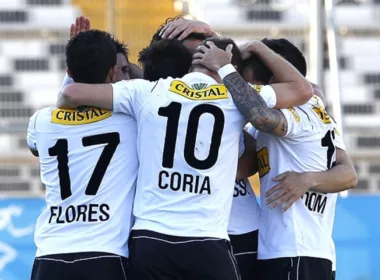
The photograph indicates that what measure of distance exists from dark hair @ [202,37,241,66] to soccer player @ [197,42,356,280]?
0.30 feet

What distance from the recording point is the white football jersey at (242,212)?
5258 mm

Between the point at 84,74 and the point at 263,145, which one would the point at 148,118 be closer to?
the point at 84,74

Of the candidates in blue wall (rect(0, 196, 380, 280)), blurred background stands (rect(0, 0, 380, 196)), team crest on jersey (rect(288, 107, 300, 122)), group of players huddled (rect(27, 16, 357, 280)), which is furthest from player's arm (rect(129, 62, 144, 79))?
blurred background stands (rect(0, 0, 380, 196))

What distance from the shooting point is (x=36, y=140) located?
495 centimetres

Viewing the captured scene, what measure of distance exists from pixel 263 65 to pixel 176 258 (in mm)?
1221

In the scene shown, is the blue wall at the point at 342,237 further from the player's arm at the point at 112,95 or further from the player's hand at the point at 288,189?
the player's arm at the point at 112,95

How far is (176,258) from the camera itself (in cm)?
450

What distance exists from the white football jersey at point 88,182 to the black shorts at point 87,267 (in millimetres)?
30

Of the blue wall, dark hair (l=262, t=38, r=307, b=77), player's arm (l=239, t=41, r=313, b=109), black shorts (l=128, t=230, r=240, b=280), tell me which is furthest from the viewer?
the blue wall

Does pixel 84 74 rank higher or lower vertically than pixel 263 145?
higher

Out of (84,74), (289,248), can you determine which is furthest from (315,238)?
(84,74)

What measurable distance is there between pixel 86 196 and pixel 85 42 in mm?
770

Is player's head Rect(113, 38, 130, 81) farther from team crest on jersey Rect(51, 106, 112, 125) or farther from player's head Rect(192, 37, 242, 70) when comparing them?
player's head Rect(192, 37, 242, 70)

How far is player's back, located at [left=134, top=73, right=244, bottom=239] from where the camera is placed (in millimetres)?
4555
